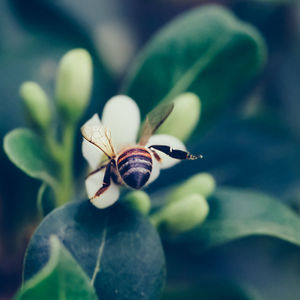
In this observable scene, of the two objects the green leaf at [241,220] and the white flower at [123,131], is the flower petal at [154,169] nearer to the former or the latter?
the white flower at [123,131]

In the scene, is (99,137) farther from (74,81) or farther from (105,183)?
(74,81)

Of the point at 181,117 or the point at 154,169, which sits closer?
the point at 154,169

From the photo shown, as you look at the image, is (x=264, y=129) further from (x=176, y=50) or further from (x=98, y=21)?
(x=98, y=21)

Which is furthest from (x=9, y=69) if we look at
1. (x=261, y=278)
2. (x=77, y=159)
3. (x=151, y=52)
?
(x=261, y=278)

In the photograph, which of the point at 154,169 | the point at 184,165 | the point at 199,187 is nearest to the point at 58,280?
the point at 154,169

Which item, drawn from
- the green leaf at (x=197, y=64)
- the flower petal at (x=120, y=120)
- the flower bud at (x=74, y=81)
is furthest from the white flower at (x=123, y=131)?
the green leaf at (x=197, y=64)

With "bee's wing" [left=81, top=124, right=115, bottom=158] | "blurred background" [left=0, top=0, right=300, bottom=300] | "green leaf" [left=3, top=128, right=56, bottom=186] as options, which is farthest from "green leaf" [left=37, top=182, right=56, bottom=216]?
"blurred background" [left=0, top=0, right=300, bottom=300]
